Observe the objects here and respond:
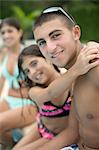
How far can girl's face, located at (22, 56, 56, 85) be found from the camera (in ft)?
10.9

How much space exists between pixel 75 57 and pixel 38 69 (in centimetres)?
76

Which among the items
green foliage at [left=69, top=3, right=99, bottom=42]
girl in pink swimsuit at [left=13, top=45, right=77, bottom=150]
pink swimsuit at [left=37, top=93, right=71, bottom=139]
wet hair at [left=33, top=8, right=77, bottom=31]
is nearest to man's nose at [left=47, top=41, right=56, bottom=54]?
wet hair at [left=33, top=8, right=77, bottom=31]

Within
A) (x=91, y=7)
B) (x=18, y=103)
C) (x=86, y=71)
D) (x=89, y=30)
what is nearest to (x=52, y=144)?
(x=86, y=71)

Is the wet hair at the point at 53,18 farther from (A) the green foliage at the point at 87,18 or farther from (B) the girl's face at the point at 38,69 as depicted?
(A) the green foliage at the point at 87,18

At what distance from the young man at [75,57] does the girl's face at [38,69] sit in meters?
0.65

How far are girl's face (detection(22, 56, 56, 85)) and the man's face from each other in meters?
0.70

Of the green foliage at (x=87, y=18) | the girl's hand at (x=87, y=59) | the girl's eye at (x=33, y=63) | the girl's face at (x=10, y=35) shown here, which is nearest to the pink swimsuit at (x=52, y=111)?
the girl's eye at (x=33, y=63)

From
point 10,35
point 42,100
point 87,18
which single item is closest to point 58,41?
point 42,100

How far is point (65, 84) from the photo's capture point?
2604 mm

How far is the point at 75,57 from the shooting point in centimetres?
263

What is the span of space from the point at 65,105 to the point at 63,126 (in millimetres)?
162

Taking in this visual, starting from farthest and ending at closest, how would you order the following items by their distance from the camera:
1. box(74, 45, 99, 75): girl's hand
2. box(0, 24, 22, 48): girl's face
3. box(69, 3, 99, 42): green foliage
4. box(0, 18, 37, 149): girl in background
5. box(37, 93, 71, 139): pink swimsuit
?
box(69, 3, 99, 42): green foliage < box(0, 24, 22, 48): girl's face < box(0, 18, 37, 149): girl in background < box(37, 93, 71, 139): pink swimsuit < box(74, 45, 99, 75): girl's hand

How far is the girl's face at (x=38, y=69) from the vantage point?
3334 mm

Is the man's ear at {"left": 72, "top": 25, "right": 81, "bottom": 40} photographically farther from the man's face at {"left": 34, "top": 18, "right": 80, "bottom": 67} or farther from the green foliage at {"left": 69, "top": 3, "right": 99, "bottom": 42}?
the green foliage at {"left": 69, "top": 3, "right": 99, "bottom": 42}
